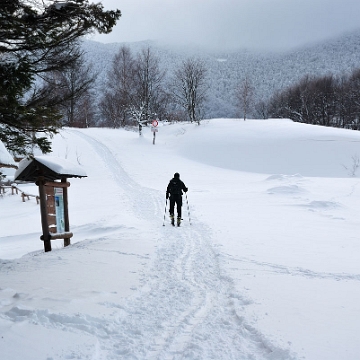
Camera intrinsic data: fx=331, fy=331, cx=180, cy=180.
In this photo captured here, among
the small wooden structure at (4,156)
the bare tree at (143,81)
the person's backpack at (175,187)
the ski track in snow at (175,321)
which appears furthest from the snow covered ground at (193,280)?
the bare tree at (143,81)

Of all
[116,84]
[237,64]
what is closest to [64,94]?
[116,84]

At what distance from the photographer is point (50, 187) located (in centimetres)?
870

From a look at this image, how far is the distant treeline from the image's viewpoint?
177ft

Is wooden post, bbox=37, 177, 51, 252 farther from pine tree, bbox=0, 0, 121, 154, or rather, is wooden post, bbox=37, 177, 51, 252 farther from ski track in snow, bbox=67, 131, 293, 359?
ski track in snow, bbox=67, 131, 293, 359

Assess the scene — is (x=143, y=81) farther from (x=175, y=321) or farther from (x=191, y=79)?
(x=175, y=321)

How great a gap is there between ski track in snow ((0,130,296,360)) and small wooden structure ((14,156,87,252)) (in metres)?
3.45

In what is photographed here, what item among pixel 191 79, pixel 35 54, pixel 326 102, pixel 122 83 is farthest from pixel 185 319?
pixel 326 102

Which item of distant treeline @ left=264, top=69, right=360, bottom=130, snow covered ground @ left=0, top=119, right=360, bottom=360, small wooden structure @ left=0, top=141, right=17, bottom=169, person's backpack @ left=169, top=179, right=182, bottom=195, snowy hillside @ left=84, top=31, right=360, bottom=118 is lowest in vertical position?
snow covered ground @ left=0, top=119, right=360, bottom=360

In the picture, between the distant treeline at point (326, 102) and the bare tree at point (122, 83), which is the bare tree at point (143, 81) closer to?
the bare tree at point (122, 83)

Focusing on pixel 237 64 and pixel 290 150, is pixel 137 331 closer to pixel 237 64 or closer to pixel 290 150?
pixel 290 150

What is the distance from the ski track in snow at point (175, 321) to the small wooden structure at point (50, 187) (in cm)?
345

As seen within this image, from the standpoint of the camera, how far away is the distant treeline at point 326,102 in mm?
53844

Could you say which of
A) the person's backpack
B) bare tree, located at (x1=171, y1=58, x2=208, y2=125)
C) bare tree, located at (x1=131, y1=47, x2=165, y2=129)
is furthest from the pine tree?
bare tree, located at (x1=171, y1=58, x2=208, y2=125)

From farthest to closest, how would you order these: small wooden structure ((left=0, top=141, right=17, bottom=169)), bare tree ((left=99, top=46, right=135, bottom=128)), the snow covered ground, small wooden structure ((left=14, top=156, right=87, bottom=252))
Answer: bare tree ((left=99, top=46, right=135, bottom=128)) → small wooden structure ((left=14, top=156, right=87, bottom=252)) → small wooden structure ((left=0, top=141, right=17, bottom=169)) → the snow covered ground
